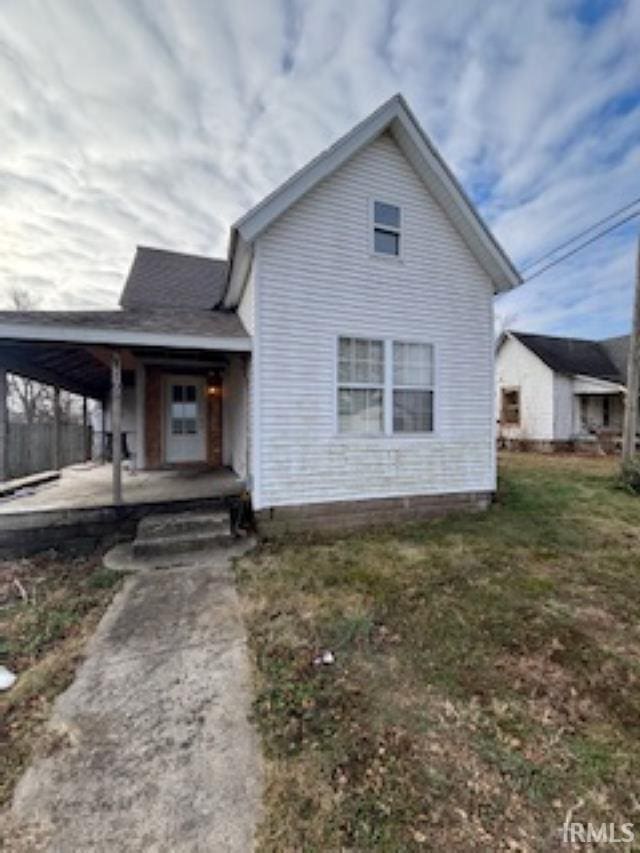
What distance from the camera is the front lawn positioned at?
1826mm

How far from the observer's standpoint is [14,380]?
87.2 ft

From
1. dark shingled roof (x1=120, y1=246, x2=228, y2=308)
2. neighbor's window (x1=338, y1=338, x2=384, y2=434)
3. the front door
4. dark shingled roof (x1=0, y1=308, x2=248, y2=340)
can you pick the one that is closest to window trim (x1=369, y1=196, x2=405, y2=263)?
neighbor's window (x1=338, y1=338, x2=384, y2=434)

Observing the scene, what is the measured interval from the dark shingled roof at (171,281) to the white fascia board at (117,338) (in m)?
3.96

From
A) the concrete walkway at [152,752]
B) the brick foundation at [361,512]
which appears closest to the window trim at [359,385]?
the brick foundation at [361,512]

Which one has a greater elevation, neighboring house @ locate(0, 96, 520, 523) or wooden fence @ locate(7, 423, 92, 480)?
neighboring house @ locate(0, 96, 520, 523)

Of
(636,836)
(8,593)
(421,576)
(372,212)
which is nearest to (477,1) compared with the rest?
(372,212)

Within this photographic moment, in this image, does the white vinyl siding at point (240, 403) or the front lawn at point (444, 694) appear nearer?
the front lawn at point (444, 694)

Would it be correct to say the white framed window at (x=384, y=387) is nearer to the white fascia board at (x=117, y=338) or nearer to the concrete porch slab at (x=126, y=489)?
the white fascia board at (x=117, y=338)

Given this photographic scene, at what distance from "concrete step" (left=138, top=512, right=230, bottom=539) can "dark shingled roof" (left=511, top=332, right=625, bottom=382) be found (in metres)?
16.8

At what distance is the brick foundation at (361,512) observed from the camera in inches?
243

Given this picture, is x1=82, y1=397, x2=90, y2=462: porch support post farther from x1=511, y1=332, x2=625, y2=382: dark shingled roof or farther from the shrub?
x1=511, y1=332, x2=625, y2=382: dark shingled roof

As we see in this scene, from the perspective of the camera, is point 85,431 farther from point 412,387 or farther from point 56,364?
point 412,387

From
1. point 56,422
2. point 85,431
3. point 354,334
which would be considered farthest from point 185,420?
point 85,431

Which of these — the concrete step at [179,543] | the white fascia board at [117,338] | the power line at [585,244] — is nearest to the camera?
the white fascia board at [117,338]
